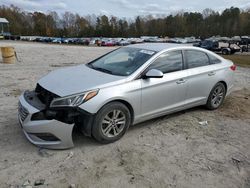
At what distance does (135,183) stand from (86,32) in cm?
8933

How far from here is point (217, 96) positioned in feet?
18.3

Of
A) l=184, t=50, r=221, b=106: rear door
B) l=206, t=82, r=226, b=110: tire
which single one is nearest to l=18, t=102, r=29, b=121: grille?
l=184, t=50, r=221, b=106: rear door

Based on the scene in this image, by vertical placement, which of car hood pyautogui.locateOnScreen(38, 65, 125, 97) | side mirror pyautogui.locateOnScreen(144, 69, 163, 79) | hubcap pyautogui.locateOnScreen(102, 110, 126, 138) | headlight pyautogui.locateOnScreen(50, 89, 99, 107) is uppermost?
side mirror pyautogui.locateOnScreen(144, 69, 163, 79)

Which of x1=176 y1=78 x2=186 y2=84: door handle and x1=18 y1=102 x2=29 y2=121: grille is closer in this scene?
x1=18 y1=102 x2=29 y2=121: grille

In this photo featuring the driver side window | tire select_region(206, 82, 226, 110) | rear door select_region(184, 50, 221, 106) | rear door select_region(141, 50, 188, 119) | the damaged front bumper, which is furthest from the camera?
tire select_region(206, 82, 226, 110)

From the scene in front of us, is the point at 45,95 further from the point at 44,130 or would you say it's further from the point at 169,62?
the point at 169,62

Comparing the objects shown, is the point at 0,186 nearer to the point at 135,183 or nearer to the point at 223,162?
the point at 135,183

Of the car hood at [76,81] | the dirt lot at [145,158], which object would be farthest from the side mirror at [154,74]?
the dirt lot at [145,158]

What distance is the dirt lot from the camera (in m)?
2.98

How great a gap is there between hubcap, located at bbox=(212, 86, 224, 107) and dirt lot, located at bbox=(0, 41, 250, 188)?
0.75 meters

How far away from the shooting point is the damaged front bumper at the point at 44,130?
3361 mm

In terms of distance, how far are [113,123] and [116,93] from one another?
487 millimetres

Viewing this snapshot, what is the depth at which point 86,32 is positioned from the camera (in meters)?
88.0

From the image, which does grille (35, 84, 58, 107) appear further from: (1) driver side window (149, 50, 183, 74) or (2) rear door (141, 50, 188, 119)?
(1) driver side window (149, 50, 183, 74)
